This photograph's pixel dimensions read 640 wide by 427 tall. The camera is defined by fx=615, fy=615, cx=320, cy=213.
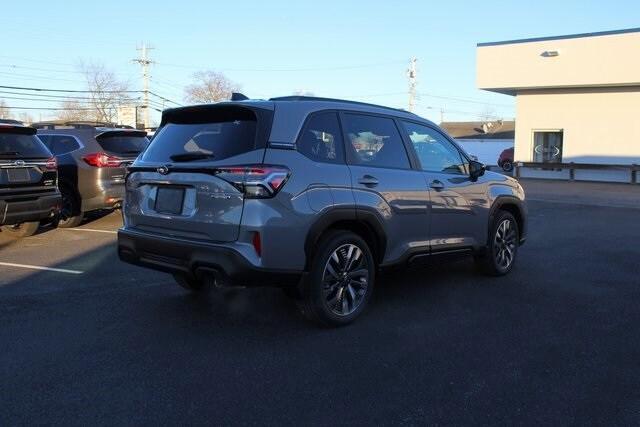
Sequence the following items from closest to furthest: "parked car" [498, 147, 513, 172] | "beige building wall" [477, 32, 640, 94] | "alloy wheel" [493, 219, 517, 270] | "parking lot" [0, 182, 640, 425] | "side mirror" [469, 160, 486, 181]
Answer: "parking lot" [0, 182, 640, 425] → "side mirror" [469, 160, 486, 181] → "alloy wheel" [493, 219, 517, 270] → "beige building wall" [477, 32, 640, 94] → "parked car" [498, 147, 513, 172]

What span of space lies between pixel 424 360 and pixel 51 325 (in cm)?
305

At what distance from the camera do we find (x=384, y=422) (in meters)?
3.46

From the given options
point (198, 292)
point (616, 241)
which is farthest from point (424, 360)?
point (616, 241)

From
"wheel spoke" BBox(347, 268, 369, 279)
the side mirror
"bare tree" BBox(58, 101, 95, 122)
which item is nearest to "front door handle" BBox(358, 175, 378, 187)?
"wheel spoke" BBox(347, 268, 369, 279)

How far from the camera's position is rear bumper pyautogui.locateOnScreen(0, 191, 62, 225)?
8188mm

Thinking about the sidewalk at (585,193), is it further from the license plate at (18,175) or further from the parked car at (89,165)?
the license plate at (18,175)

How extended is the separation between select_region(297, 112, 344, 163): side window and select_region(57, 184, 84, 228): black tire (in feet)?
22.1

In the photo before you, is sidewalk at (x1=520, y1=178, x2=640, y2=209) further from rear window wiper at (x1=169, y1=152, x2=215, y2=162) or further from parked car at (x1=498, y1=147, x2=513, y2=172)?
rear window wiper at (x1=169, y1=152, x2=215, y2=162)

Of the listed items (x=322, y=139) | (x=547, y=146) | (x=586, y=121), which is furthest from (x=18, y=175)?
(x=547, y=146)

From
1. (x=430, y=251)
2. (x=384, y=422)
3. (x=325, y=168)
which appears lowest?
(x=384, y=422)

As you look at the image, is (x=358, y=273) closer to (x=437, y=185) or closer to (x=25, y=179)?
(x=437, y=185)

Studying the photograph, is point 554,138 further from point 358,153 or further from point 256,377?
point 256,377

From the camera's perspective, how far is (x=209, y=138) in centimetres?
489

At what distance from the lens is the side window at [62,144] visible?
419 inches
